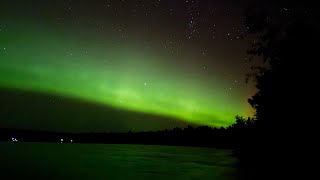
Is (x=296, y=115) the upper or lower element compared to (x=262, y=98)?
lower

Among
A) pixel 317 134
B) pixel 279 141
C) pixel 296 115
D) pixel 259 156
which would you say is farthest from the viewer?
pixel 259 156

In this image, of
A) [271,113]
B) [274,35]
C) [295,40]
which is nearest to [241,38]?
[274,35]

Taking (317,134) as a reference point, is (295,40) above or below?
above

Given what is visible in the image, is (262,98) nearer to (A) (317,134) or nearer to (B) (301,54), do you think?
(B) (301,54)

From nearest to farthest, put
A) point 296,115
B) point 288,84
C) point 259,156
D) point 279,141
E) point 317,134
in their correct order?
1. point 317,134
2. point 296,115
3. point 288,84
4. point 279,141
5. point 259,156

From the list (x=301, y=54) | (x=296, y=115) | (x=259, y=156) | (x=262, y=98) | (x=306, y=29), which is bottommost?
(x=259, y=156)

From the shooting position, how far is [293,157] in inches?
1259

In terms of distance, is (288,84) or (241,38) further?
(241,38)

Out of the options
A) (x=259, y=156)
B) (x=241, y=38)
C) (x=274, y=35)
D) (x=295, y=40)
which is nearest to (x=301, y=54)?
(x=295, y=40)

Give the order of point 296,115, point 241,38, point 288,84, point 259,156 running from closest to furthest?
point 296,115, point 288,84, point 241,38, point 259,156

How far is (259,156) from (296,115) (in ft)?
61.2

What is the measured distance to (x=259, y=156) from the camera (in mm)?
47594

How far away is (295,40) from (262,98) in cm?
847

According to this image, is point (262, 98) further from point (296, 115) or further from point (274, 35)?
point (296, 115)
